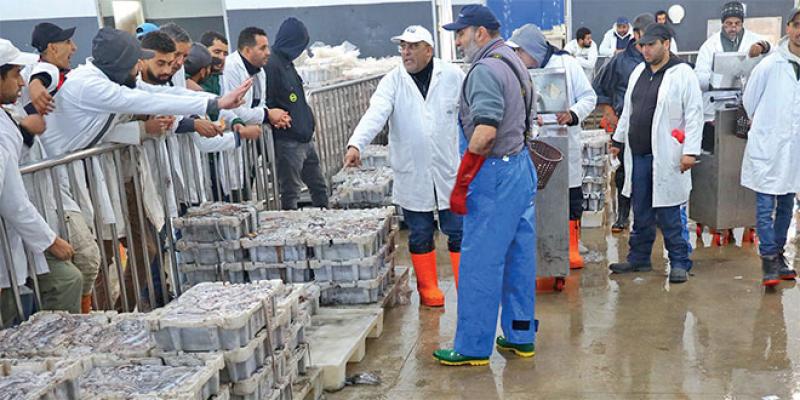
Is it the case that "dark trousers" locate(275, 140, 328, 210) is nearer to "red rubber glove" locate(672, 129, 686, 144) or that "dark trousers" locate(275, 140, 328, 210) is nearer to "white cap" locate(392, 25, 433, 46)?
"white cap" locate(392, 25, 433, 46)

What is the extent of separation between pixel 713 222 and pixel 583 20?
28.0 feet

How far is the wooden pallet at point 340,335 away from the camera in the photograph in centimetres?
429

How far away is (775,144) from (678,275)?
3.81 feet

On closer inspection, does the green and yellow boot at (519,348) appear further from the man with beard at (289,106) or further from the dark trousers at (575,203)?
the man with beard at (289,106)

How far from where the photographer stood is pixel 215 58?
6152 mm

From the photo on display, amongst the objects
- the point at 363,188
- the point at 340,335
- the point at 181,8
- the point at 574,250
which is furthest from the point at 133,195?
the point at 181,8

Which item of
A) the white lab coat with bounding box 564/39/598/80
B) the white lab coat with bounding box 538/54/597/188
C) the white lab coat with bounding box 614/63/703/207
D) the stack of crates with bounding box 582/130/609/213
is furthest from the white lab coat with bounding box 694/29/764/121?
the white lab coat with bounding box 564/39/598/80

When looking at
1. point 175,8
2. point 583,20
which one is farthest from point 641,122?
point 175,8

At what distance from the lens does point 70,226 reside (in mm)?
4031

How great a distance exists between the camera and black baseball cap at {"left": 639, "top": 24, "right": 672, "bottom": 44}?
18.1 ft

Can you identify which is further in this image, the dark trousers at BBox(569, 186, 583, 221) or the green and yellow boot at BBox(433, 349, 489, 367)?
the dark trousers at BBox(569, 186, 583, 221)

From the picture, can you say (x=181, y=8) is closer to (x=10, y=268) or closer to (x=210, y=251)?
(x=210, y=251)

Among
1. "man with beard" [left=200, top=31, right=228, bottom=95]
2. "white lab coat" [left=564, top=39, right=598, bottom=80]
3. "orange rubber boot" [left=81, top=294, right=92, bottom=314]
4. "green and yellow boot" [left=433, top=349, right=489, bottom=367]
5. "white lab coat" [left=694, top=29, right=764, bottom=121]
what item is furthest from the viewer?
"white lab coat" [left=564, top=39, right=598, bottom=80]

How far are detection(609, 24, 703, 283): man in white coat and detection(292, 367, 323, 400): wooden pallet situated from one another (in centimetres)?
292
